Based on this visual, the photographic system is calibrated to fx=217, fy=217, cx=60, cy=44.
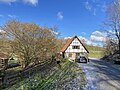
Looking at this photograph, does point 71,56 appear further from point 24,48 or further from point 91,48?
point 91,48

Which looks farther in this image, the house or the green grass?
the house

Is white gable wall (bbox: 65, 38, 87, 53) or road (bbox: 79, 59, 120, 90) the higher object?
white gable wall (bbox: 65, 38, 87, 53)

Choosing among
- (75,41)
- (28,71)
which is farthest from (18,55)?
(75,41)

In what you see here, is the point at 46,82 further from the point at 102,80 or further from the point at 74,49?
the point at 74,49

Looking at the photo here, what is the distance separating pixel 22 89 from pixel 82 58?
36.1 m

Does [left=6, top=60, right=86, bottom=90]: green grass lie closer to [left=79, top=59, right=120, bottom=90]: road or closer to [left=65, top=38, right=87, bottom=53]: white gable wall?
[left=79, top=59, right=120, bottom=90]: road

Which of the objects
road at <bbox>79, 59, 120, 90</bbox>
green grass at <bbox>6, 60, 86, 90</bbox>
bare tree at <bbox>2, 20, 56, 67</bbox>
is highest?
bare tree at <bbox>2, 20, 56, 67</bbox>

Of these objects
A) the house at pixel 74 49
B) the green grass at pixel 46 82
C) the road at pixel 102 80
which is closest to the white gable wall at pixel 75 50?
the house at pixel 74 49

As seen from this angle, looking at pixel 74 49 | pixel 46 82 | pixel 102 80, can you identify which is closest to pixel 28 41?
pixel 102 80

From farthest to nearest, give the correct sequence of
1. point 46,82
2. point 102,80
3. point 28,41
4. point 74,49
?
point 74,49
point 28,41
point 102,80
point 46,82

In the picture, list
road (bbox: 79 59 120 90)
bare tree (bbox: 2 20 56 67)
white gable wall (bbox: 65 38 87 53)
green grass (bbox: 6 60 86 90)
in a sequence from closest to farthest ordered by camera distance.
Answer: green grass (bbox: 6 60 86 90) < road (bbox: 79 59 120 90) < bare tree (bbox: 2 20 56 67) < white gable wall (bbox: 65 38 87 53)

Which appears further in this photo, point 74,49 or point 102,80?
point 74,49

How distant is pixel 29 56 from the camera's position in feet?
99.9

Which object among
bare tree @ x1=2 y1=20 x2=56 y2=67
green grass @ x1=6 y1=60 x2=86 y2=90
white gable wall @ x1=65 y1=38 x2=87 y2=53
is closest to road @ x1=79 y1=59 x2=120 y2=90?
green grass @ x1=6 y1=60 x2=86 y2=90
